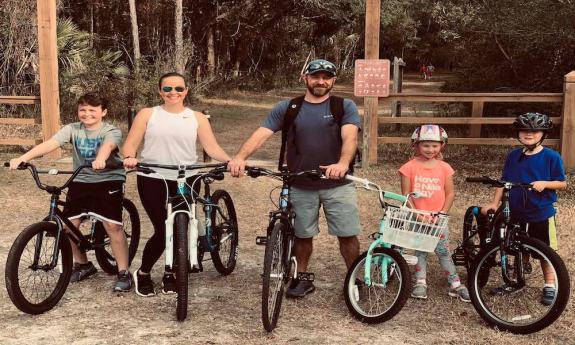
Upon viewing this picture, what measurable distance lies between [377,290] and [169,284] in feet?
5.03

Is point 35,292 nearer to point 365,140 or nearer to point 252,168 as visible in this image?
point 252,168

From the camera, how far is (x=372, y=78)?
10695 millimetres

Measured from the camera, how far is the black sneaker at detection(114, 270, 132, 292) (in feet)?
16.4

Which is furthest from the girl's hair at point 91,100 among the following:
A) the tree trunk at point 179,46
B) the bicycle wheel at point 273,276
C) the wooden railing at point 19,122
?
the tree trunk at point 179,46

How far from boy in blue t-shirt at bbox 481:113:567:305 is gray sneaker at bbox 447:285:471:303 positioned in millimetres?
267

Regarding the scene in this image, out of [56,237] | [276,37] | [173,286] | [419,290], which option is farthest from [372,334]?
[276,37]

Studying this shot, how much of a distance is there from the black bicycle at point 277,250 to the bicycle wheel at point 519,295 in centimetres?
123

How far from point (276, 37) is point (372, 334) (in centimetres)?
2978

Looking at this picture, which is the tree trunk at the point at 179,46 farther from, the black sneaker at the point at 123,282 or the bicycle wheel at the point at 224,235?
the black sneaker at the point at 123,282

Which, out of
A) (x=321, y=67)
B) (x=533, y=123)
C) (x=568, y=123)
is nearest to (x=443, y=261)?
(x=533, y=123)

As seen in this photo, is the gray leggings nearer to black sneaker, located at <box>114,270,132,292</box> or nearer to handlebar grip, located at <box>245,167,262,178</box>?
handlebar grip, located at <box>245,167,262,178</box>

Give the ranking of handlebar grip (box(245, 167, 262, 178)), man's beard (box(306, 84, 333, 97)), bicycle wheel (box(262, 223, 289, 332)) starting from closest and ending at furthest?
bicycle wheel (box(262, 223, 289, 332)), handlebar grip (box(245, 167, 262, 178)), man's beard (box(306, 84, 333, 97))

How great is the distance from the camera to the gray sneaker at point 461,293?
192 inches

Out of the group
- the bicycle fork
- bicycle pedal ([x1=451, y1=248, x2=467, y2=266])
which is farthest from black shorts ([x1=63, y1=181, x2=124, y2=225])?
bicycle pedal ([x1=451, y1=248, x2=467, y2=266])
